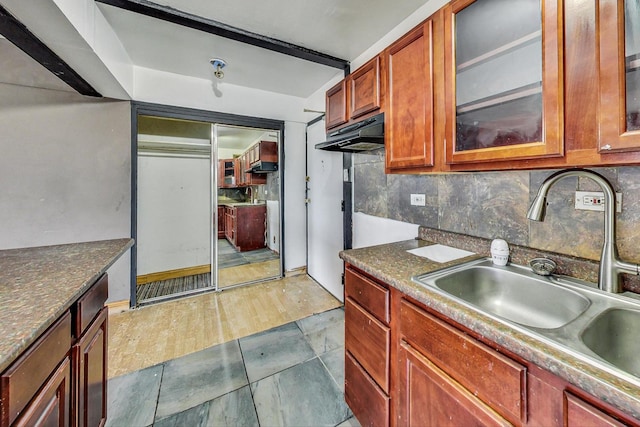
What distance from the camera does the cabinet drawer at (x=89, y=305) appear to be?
3.05 feet

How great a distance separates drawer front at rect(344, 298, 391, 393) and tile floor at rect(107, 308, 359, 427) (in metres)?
0.44

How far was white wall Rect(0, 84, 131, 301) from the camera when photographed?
2180 millimetres

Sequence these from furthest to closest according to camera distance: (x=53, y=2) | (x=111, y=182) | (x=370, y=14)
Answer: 1. (x=111, y=182)
2. (x=370, y=14)
3. (x=53, y=2)

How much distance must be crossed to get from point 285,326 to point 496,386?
1883 millimetres

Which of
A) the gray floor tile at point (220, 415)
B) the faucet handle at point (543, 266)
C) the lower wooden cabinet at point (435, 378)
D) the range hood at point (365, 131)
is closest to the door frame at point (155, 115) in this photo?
the gray floor tile at point (220, 415)

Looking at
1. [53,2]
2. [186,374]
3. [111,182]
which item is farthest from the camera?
[111,182]

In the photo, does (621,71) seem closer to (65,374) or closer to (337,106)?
(337,106)

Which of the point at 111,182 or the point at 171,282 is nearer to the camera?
the point at 111,182

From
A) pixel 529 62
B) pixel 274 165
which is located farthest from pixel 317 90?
pixel 529 62

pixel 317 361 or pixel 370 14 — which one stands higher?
pixel 370 14

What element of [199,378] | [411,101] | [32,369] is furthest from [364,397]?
[411,101]

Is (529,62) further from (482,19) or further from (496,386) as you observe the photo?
(496,386)

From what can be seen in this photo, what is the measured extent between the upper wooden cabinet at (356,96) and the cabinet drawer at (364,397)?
1530 mm

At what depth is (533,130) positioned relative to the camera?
92 centimetres
